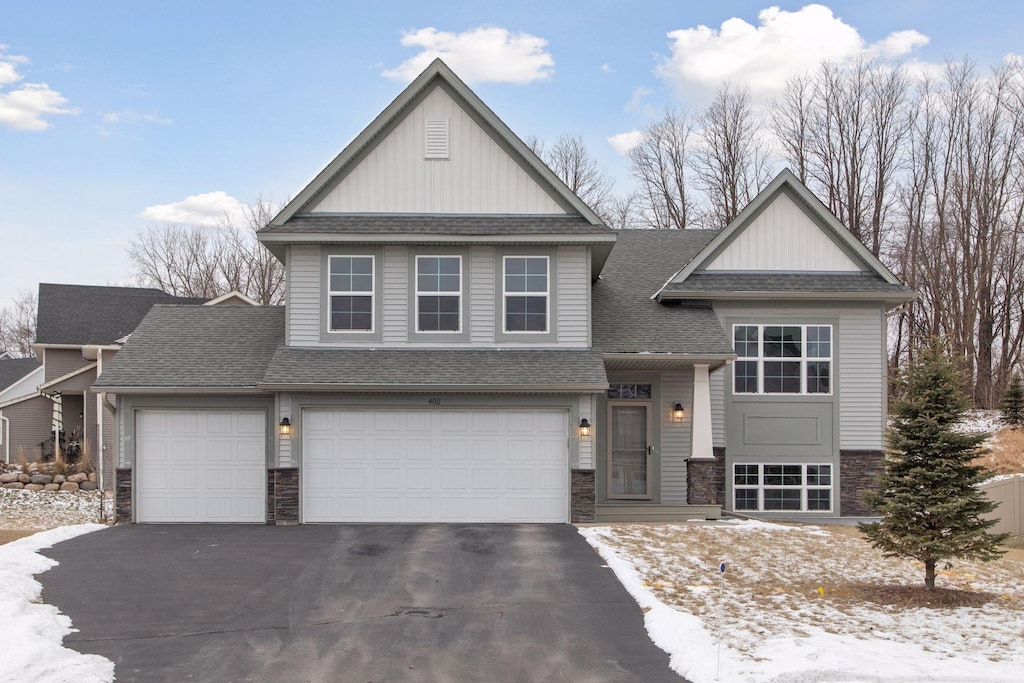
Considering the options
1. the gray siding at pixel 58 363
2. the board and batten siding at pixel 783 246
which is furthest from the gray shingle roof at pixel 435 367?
the gray siding at pixel 58 363

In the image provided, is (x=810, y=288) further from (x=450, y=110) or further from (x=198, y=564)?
(x=198, y=564)

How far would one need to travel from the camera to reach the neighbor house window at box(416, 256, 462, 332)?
1650 centimetres

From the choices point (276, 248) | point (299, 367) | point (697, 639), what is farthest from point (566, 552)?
point (276, 248)

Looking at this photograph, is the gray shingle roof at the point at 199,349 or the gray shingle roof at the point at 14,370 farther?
the gray shingle roof at the point at 14,370

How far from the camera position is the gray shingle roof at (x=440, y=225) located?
53.0 feet

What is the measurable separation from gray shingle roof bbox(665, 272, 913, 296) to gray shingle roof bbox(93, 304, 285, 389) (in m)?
8.26

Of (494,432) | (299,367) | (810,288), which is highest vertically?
(810,288)

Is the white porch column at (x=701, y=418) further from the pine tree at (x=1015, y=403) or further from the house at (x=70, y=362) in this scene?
the house at (x=70, y=362)

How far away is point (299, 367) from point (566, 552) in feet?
19.7

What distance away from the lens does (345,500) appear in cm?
1595

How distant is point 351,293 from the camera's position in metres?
16.5

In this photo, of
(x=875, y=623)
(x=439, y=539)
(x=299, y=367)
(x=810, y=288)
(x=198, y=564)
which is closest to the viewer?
(x=875, y=623)

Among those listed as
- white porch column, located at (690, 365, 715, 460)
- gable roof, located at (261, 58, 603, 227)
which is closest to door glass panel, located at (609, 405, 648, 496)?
white porch column, located at (690, 365, 715, 460)

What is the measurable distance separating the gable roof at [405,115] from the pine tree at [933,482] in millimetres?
7022
